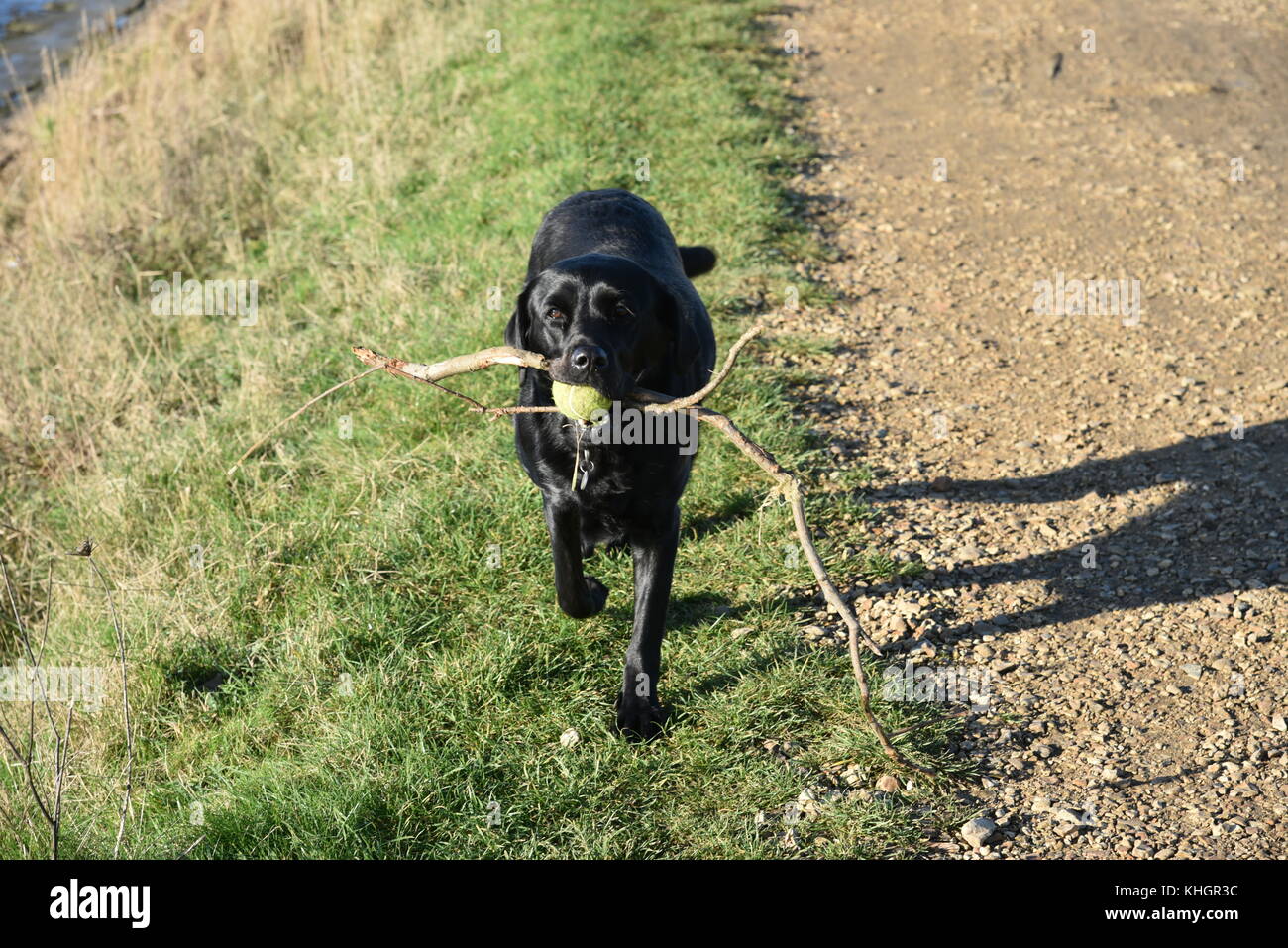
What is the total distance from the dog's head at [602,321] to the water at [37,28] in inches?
349

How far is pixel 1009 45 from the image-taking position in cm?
879

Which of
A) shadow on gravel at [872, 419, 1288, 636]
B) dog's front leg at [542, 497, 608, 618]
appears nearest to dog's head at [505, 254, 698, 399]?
dog's front leg at [542, 497, 608, 618]

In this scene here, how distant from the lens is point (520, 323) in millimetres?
3348

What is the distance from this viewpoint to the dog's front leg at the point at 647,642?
3238mm

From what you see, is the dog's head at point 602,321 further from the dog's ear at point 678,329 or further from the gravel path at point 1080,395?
the gravel path at point 1080,395

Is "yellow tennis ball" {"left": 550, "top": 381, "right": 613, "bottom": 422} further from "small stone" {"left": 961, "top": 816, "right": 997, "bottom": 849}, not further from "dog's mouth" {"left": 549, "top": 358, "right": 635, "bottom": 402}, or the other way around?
"small stone" {"left": 961, "top": 816, "right": 997, "bottom": 849}

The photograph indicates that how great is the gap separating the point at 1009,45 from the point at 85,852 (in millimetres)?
8398

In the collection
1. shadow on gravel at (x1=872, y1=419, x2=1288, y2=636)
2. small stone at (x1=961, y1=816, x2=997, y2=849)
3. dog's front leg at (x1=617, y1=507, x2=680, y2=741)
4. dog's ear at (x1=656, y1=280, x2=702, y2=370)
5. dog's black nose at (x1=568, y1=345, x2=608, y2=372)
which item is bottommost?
shadow on gravel at (x1=872, y1=419, x2=1288, y2=636)

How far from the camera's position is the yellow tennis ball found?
2.89 meters

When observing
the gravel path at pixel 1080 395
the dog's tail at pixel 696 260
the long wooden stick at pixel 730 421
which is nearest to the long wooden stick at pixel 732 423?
the long wooden stick at pixel 730 421

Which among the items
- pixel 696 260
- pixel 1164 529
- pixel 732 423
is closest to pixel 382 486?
pixel 696 260

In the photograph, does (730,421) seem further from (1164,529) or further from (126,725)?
(1164,529)

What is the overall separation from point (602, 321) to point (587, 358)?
216 millimetres
